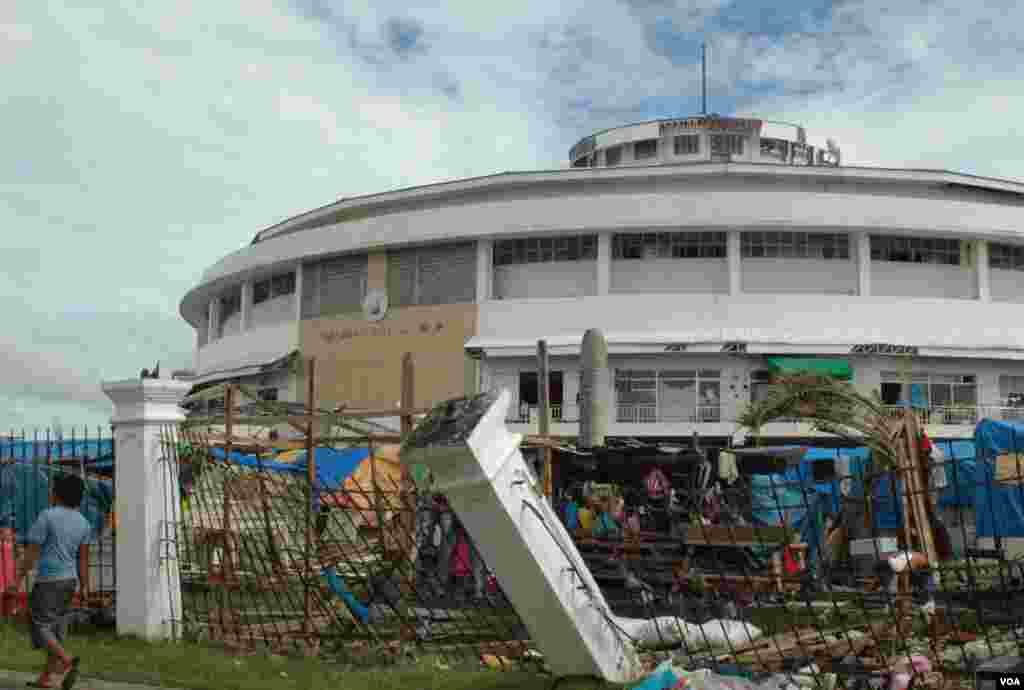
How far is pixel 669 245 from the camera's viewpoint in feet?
124

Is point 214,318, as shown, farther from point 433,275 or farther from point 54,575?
point 54,575

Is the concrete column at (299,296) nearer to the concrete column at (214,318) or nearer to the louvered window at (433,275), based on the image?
the louvered window at (433,275)

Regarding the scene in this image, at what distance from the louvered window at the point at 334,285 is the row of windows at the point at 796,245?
13.5 meters

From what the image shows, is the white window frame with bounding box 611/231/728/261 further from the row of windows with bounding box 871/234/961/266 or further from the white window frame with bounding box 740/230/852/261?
the row of windows with bounding box 871/234/961/266

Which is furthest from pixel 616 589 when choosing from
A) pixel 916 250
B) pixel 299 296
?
pixel 299 296

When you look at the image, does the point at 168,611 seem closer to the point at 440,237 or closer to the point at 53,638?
the point at 53,638

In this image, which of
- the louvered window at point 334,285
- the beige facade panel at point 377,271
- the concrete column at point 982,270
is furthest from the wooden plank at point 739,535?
the louvered window at point 334,285

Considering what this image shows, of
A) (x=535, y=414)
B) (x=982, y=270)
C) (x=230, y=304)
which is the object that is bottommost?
(x=535, y=414)

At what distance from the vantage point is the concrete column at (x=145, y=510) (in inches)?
392

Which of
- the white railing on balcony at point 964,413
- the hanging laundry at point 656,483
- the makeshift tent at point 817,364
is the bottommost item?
the hanging laundry at point 656,483

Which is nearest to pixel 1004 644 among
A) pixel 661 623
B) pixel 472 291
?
pixel 661 623

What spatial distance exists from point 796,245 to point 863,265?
7.37 ft

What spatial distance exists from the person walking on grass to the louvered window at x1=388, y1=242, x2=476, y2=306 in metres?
30.0

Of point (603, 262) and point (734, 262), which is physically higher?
point (603, 262)
